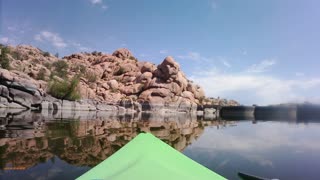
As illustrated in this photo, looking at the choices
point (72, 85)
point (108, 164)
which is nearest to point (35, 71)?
point (72, 85)

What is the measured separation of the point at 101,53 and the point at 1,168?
92.8 m

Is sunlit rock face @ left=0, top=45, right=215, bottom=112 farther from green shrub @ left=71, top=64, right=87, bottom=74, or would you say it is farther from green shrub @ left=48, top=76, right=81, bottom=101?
green shrub @ left=48, top=76, right=81, bottom=101

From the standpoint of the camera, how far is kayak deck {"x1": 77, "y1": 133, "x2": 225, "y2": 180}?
3.37 m

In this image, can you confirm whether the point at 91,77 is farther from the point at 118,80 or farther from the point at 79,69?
the point at 118,80

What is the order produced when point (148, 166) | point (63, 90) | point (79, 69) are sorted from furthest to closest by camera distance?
point (79, 69), point (63, 90), point (148, 166)

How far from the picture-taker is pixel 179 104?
63.1 m

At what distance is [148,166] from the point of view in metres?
3.50

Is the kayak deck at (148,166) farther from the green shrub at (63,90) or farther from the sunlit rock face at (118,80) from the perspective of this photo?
the green shrub at (63,90)

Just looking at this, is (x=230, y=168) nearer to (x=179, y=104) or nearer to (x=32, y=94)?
(x=32, y=94)

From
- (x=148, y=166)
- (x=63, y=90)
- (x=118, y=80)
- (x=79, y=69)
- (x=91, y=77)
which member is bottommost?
(x=148, y=166)

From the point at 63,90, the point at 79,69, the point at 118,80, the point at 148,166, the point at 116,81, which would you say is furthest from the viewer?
the point at 118,80

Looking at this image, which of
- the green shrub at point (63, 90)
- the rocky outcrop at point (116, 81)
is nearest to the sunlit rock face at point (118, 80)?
the rocky outcrop at point (116, 81)

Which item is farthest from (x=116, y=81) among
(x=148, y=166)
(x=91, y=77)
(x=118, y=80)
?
(x=148, y=166)

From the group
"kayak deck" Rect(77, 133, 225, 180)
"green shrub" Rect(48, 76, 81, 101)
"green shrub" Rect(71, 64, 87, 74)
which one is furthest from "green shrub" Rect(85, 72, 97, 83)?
"kayak deck" Rect(77, 133, 225, 180)
